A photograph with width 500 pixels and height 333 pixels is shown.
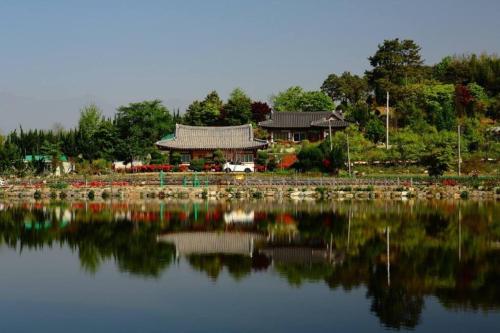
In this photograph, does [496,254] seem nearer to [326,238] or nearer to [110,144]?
[326,238]

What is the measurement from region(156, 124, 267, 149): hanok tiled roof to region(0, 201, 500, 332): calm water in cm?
2077

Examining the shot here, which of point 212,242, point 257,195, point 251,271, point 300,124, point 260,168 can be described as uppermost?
point 300,124

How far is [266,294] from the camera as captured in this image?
1605cm

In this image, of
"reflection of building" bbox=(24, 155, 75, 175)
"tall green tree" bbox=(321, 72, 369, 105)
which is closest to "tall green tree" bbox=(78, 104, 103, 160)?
"reflection of building" bbox=(24, 155, 75, 175)

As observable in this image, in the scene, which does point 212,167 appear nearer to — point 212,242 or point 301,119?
point 301,119

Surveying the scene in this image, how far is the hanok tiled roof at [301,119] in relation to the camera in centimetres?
5766

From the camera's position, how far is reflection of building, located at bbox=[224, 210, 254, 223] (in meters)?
29.6

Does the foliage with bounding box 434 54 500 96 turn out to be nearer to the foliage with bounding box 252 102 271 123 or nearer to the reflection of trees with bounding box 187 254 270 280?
the foliage with bounding box 252 102 271 123

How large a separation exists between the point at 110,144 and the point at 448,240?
111 feet

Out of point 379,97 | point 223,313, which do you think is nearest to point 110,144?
point 379,97

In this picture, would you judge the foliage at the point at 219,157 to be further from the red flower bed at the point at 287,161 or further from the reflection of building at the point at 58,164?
the reflection of building at the point at 58,164

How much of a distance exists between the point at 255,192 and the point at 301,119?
63.6 feet

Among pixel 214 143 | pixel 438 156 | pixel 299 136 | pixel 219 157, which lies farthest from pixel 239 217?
pixel 299 136

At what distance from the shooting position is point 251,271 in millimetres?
18797
